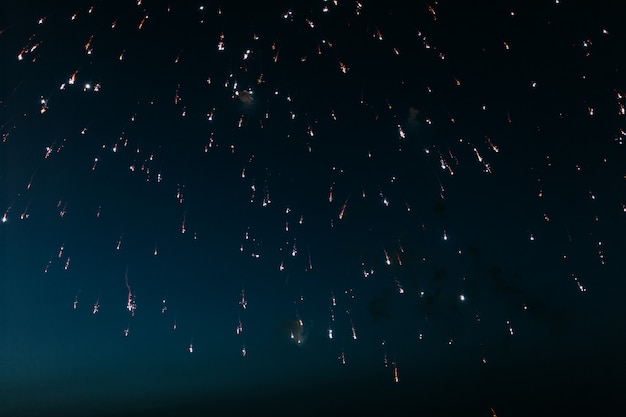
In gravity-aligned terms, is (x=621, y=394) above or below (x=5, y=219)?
below

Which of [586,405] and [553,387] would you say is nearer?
[586,405]

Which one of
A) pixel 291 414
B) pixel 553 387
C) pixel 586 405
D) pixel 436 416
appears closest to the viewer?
pixel 586 405

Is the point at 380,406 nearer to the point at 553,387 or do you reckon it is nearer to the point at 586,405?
the point at 553,387

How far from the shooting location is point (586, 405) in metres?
117

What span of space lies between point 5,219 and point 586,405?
138241mm

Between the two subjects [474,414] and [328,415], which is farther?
[328,415]

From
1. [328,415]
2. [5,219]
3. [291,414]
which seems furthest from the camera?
[291,414]

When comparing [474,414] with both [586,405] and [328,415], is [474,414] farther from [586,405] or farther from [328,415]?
[328,415]

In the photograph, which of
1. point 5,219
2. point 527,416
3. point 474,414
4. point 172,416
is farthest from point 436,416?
point 5,219

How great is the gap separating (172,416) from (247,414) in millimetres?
26436

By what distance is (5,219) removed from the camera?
1725cm

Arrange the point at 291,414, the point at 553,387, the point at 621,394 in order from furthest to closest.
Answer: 1. the point at 553,387
2. the point at 291,414
3. the point at 621,394

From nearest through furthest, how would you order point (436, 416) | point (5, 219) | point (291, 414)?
point (5, 219)
point (436, 416)
point (291, 414)

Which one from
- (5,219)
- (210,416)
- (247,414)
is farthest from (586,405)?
(5,219)
